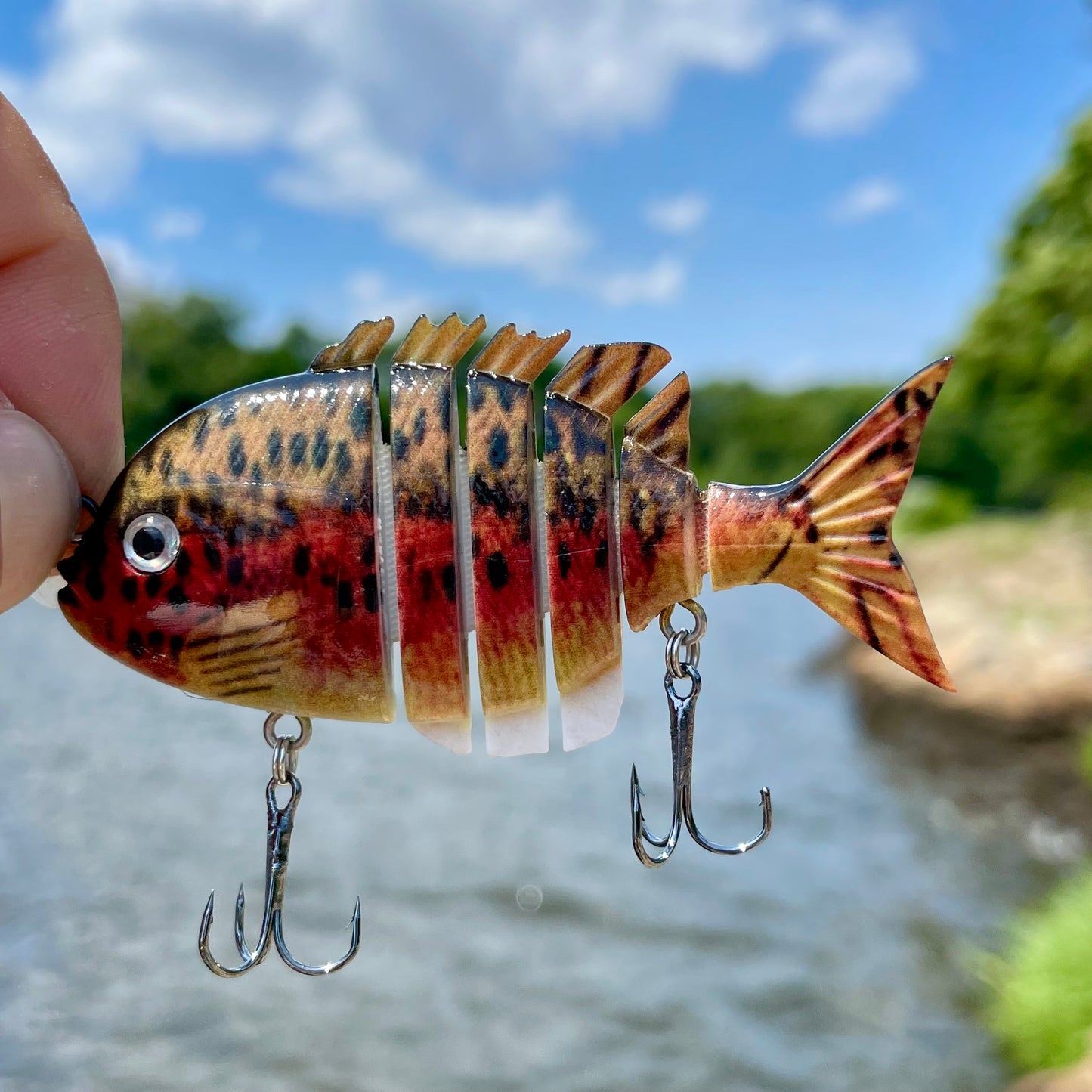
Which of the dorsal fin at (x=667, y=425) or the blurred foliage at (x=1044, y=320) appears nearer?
the dorsal fin at (x=667, y=425)

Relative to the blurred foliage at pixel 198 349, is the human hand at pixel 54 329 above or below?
below

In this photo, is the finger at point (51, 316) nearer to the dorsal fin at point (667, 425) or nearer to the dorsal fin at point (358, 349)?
Answer: the dorsal fin at point (358, 349)

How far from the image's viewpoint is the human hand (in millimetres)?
1453

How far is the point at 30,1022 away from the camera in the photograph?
6.60 metres

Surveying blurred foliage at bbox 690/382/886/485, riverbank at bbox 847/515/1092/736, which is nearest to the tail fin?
riverbank at bbox 847/515/1092/736

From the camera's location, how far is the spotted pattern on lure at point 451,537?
4.35ft

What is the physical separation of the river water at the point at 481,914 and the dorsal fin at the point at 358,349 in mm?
6528

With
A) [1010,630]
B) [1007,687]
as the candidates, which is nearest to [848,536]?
[1007,687]

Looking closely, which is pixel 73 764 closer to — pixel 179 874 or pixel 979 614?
pixel 179 874

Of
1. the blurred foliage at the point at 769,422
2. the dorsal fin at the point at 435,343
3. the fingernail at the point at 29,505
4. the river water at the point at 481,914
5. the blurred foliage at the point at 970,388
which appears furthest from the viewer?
the blurred foliage at the point at 769,422

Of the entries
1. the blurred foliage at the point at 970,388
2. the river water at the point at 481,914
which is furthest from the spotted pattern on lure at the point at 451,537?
the river water at the point at 481,914

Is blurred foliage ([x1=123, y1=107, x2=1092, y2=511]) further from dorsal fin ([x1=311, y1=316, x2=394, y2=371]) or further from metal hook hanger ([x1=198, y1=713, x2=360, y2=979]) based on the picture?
metal hook hanger ([x1=198, y1=713, x2=360, y2=979])

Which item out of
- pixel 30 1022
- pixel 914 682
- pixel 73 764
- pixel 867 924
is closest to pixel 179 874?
pixel 30 1022

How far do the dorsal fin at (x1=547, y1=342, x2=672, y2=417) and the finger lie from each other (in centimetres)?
73
